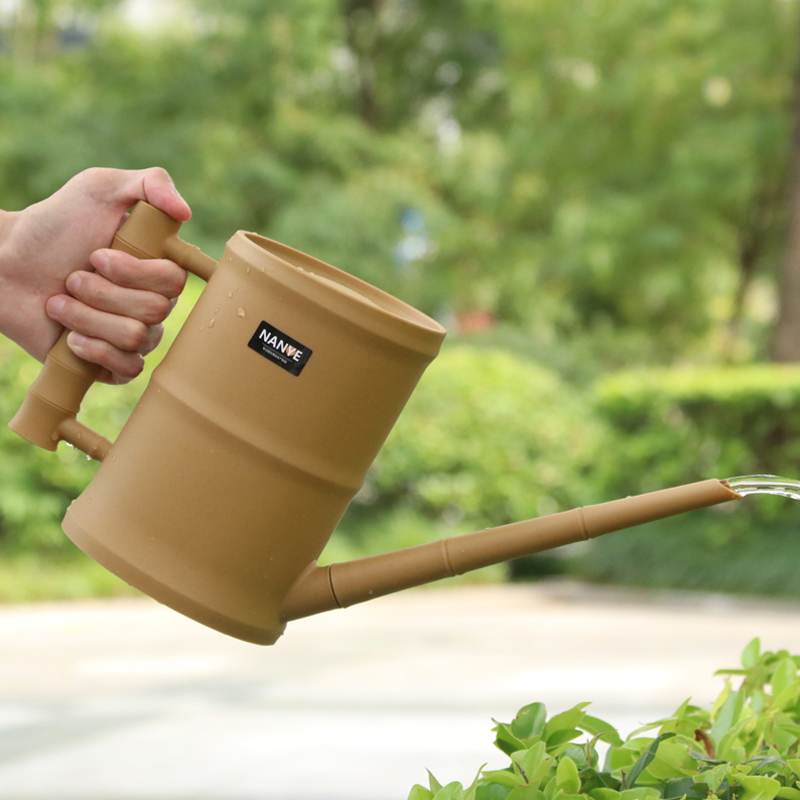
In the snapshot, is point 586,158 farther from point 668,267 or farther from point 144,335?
point 144,335

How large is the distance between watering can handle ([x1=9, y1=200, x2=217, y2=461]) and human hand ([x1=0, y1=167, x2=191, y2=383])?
14 mm

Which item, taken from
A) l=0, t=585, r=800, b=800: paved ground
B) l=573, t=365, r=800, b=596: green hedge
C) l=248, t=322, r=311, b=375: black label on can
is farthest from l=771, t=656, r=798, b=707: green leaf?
l=573, t=365, r=800, b=596: green hedge

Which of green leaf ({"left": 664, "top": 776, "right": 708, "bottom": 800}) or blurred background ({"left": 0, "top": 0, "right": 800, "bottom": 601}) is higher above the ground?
blurred background ({"left": 0, "top": 0, "right": 800, "bottom": 601})

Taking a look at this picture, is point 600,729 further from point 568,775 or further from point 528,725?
point 568,775

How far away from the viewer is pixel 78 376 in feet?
4.42

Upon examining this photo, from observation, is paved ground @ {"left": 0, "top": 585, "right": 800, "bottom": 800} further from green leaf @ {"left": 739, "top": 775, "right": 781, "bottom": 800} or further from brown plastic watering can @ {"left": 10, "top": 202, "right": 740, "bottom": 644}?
green leaf @ {"left": 739, "top": 775, "right": 781, "bottom": 800}

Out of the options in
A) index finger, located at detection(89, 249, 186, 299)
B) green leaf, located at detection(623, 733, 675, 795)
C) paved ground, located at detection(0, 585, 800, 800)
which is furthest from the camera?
paved ground, located at detection(0, 585, 800, 800)

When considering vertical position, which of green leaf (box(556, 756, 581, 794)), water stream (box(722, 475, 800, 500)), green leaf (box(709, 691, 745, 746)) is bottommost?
green leaf (box(556, 756, 581, 794))

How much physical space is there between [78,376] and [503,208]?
1520 centimetres

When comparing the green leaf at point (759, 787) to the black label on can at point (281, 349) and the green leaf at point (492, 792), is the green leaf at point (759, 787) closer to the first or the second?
the green leaf at point (492, 792)

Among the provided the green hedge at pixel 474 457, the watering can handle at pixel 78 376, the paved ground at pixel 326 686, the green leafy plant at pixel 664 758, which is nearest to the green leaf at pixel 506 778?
the green leafy plant at pixel 664 758

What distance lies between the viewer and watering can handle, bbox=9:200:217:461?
4.33 ft

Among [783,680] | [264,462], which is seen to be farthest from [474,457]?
[264,462]

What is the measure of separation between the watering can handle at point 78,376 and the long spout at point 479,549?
302mm
